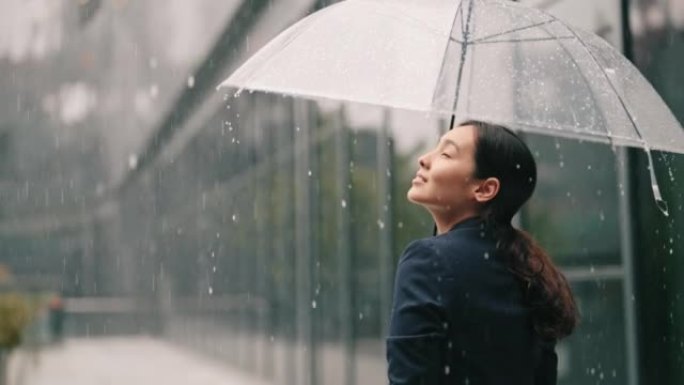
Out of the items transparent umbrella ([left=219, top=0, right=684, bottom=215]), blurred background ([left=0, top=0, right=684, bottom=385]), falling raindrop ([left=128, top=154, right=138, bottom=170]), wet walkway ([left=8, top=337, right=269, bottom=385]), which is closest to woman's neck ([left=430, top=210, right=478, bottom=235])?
transparent umbrella ([left=219, top=0, right=684, bottom=215])

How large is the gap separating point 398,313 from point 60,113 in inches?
1900

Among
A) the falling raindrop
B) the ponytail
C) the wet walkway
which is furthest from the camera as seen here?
the falling raindrop

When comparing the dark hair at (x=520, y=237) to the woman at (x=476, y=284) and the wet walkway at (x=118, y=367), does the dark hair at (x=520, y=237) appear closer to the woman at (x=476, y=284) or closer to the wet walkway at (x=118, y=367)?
the woman at (x=476, y=284)

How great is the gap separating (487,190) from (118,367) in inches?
883

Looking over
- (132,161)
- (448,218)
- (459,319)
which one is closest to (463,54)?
(448,218)

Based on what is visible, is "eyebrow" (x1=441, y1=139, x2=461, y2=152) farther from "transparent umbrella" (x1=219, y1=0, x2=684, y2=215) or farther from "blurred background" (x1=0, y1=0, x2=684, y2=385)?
"blurred background" (x1=0, y1=0, x2=684, y2=385)

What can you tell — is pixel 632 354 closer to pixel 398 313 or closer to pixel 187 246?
pixel 398 313

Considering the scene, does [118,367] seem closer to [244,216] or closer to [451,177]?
[244,216]

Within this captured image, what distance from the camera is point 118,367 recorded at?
80.9ft

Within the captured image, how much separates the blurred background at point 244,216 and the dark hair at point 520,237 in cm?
234

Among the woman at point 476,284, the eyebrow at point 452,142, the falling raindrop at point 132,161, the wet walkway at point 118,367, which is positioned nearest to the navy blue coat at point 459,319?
the woman at point 476,284

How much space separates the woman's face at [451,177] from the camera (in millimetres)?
2947

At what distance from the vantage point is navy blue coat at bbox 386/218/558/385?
8.76 feet

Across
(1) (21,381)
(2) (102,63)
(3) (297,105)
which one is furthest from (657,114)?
(2) (102,63)
